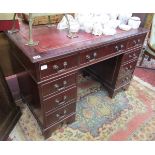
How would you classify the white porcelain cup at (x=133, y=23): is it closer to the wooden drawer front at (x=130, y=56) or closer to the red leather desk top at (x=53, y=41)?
the red leather desk top at (x=53, y=41)

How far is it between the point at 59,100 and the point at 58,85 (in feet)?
0.48

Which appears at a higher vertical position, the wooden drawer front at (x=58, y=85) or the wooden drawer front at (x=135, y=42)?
the wooden drawer front at (x=135, y=42)

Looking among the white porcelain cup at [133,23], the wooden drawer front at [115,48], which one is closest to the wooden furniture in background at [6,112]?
the wooden drawer front at [115,48]

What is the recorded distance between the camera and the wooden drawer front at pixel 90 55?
49.5 inches

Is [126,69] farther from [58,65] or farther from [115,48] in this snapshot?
[58,65]

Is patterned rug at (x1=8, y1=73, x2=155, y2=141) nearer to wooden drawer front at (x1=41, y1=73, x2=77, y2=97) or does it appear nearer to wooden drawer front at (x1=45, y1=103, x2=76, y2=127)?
wooden drawer front at (x1=45, y1=103, x2=76, y2=127)

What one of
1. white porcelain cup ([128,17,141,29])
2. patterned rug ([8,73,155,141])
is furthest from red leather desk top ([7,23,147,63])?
patterned rug ([8,73,155,141])

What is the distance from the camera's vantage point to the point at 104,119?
5.51ft

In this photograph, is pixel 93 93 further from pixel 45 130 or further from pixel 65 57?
pixel 65 57

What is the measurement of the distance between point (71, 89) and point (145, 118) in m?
0.89

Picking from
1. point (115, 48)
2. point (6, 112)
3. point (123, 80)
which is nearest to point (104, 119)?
point (123, 80)

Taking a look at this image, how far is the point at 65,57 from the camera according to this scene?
3.73ft
